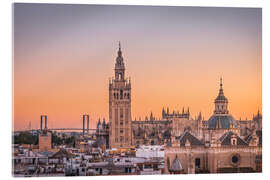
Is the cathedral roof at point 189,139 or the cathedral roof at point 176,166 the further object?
the cathedral roof at point 189,139

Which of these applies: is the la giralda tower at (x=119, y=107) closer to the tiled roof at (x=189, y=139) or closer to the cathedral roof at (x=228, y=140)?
the tiled roof at (x=189, y=139)

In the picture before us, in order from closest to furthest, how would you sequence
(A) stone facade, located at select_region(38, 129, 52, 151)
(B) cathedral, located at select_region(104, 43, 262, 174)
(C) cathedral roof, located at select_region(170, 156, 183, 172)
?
(A) stone facade, located at select_region(38, 129, 52, 151), (C) cathedral roof, located at select_region(170, 156, 183, 172), (B) cathedral, located at select_region(104, 43, 262, 174)

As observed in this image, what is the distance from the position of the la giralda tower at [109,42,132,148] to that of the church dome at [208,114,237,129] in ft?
6.66

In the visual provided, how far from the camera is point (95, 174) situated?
35.5 ft

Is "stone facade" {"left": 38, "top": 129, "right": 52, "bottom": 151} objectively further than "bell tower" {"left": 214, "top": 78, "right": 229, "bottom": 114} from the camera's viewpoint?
No

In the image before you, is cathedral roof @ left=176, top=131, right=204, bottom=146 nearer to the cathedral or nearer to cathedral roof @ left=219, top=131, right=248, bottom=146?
the cathedral

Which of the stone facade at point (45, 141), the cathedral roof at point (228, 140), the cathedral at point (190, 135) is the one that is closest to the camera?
the stone facade at point (45, 141)

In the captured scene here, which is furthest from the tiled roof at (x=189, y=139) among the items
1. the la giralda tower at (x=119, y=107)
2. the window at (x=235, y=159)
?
the la giralda tower at (x=119, y=107)

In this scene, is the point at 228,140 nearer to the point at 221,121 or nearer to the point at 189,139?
the point at 221,121

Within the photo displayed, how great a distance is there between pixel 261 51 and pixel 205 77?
1.48m

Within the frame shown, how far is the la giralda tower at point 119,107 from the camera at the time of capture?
1113 centimetres

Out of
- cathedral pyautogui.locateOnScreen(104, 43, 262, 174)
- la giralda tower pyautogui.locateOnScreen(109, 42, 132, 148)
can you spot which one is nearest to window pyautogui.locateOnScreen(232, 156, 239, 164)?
cathedral pyautogui.locateOnScreen(104, 43, 262, 174)

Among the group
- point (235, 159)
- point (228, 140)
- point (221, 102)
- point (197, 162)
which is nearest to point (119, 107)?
point (197, 162)

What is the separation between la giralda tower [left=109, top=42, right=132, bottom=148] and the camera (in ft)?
36.5
